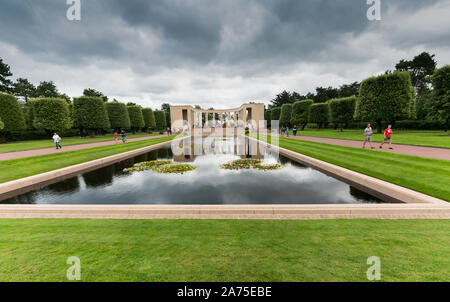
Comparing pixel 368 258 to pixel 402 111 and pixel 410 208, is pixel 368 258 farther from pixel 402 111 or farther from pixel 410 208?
pixel 402 111

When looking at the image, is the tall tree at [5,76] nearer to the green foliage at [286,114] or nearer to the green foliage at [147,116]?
the green foliage at [147,116]

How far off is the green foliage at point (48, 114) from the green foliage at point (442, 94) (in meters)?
64.0

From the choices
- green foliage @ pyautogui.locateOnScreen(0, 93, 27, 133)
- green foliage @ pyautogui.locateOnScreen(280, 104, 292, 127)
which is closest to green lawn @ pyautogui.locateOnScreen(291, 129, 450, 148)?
green foliage @ pyautogui.locateOnScreen(280, 104, 292, 127)

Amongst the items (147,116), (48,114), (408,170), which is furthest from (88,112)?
(408,170)

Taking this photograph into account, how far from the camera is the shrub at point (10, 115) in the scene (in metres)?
30.6

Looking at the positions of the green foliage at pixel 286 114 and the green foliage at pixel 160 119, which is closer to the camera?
the green foliage at pixel 286 114

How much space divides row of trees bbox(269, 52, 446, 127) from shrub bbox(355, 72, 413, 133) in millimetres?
1383

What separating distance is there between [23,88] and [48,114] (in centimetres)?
4596

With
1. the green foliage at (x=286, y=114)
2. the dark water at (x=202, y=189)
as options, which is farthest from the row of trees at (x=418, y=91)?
the dark water at (x=202, y=189)

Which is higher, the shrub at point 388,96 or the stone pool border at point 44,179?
the shrub at point 388,96

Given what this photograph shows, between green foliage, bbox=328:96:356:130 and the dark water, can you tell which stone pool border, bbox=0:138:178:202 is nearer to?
the dark water

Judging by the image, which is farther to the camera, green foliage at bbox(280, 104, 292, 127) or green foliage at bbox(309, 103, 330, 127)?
green foliage at bbox(280, 104, 292, 127)

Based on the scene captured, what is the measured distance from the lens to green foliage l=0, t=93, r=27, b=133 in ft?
100

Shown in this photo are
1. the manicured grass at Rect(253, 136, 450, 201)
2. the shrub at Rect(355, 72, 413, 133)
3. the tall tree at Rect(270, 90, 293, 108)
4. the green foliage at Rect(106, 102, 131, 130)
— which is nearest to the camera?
the manicured grass at Rect(253, 136, 450, 201)
